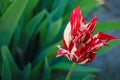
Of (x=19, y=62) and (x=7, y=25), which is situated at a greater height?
(x=7, y=25)

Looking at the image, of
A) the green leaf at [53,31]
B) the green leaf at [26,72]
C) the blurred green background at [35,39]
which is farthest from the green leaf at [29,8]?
the green leaf at [26,72]

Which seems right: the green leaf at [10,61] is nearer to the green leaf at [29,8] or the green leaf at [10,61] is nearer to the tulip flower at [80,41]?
the green leaf at [29,8]

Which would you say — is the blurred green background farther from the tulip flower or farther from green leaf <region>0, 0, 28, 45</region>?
the tulip flower

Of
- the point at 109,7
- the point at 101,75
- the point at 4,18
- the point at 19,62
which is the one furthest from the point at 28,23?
the point at 109,7

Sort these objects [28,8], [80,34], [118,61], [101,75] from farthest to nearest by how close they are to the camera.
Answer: [118,61]
[101,75]
[28,8]
[80,34]

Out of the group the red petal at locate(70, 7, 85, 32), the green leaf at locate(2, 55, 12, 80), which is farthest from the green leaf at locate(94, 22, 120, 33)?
the red petal at locate(70, 7, 85, 32)

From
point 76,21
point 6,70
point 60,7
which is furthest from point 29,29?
point 76,21

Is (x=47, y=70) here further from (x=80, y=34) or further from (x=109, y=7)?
(x=109, y=7)
